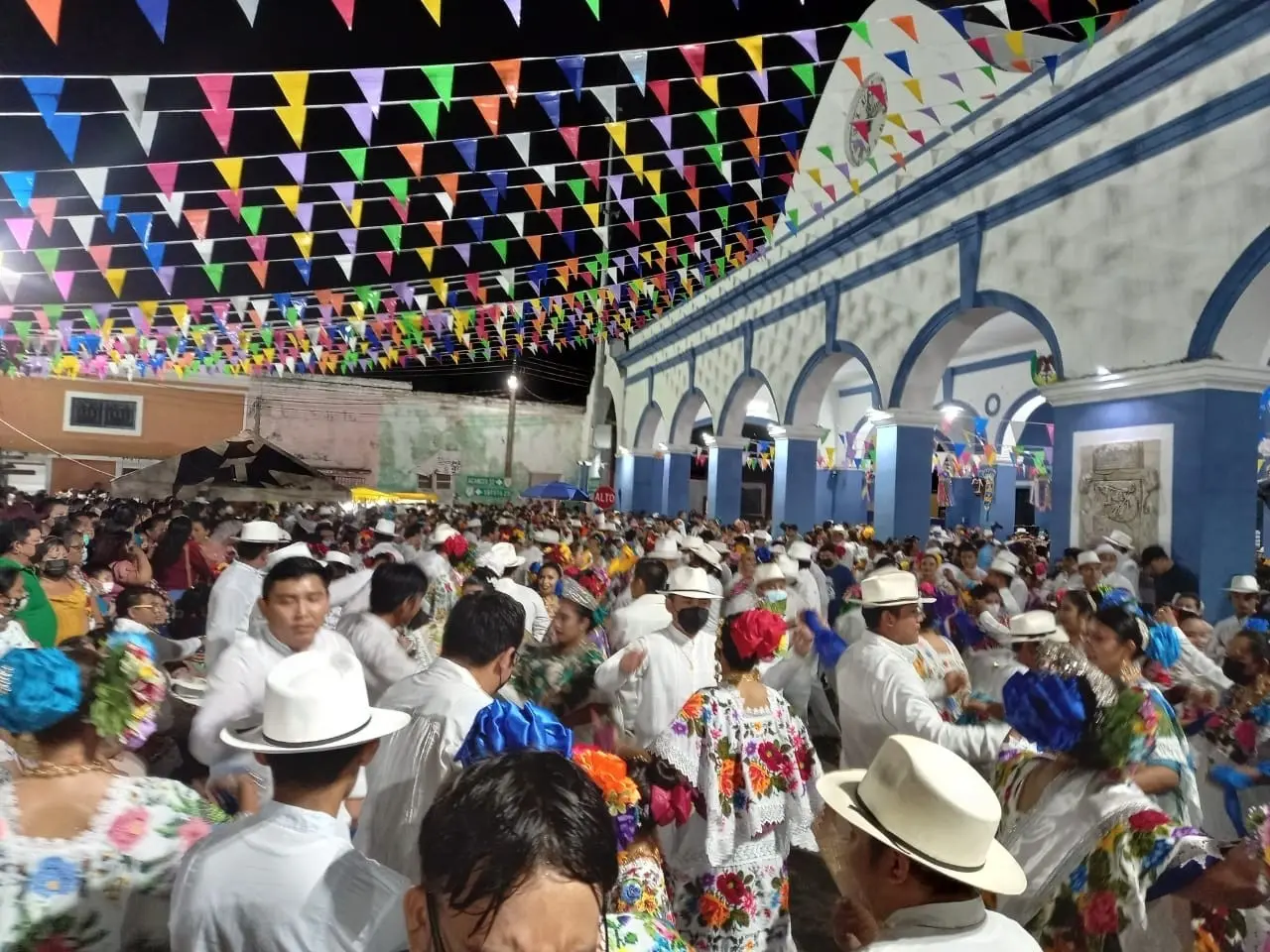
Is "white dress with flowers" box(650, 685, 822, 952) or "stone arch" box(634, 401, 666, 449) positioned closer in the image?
"white dress with flowers" box(650, 685, 822, 952)

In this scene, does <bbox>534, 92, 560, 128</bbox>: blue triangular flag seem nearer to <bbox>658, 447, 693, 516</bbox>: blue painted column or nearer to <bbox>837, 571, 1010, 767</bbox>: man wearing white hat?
<bbox>837, 571, 1010, 767</bbox>: man wearing white hat

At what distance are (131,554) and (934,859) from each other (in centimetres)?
780

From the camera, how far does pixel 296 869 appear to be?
5.43 ft

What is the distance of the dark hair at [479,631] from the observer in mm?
2744

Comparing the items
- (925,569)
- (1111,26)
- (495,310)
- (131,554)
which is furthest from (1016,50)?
(495,310)

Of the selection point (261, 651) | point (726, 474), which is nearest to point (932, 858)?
point (261, 651)

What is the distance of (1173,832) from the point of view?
202 centimetres

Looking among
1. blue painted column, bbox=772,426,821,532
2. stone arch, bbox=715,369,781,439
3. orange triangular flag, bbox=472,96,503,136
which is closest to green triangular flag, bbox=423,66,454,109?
orange triangular flag, bbox=472,96,503,136

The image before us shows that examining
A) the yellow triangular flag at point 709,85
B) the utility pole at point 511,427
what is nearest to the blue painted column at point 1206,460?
the yellow triangular flag at point 709,85

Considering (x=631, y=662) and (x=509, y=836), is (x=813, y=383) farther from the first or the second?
(x=509, y=836)

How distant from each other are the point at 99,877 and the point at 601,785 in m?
1.10

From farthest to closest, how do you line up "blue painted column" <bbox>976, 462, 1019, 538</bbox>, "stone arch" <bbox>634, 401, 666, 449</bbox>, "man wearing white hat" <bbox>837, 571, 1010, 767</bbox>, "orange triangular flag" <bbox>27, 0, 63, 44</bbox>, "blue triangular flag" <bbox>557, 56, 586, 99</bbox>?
"stone arch" <bbox>634, 401, 666, 449</bbox> < "blue painted column" <bbox>976, 462, 1019, 538</bbox> < "blue triangular flag" <bbox>557, 56, 586, 99</bbox> < "orange triangular flag" <bbox>27, 0, 63, 44</bbox> < "man wearing white hat" <bbox>837, 571, 1010, 767</bbox>

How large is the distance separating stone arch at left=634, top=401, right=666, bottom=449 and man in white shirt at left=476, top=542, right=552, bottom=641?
1931cm

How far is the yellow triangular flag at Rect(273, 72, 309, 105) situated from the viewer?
7512 millimetres
